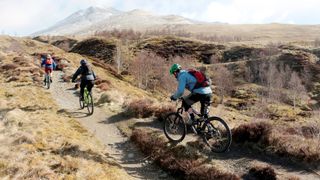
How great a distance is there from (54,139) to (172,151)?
510cm

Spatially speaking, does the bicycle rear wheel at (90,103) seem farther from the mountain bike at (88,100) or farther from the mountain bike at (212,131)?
the mountain bike at (212,131)

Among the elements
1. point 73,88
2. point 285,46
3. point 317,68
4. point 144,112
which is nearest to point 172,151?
point 144,112

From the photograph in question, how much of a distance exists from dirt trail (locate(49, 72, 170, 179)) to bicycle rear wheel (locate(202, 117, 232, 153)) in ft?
7.26

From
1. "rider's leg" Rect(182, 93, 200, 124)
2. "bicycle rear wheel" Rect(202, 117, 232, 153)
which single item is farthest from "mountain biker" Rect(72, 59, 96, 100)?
"bicycle rear wheel" Rect(202, 117, 232, 153)

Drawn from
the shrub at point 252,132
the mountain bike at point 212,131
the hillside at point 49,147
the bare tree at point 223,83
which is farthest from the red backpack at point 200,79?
the bare tree at point 223,83

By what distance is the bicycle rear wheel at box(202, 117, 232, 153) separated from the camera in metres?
12.7

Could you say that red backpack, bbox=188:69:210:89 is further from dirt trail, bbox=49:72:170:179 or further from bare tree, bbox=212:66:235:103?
bare tree, bbox=212:66:235:103

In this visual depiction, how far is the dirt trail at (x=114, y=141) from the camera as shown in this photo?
41.1 ft

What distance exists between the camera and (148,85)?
337 ft

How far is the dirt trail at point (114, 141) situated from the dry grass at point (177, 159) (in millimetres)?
325

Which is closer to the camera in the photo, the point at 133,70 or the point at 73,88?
the point at 73,88

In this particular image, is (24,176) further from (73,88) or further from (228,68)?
(228,68)

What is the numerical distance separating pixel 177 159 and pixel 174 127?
2.20 metres

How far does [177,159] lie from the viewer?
495 inches
